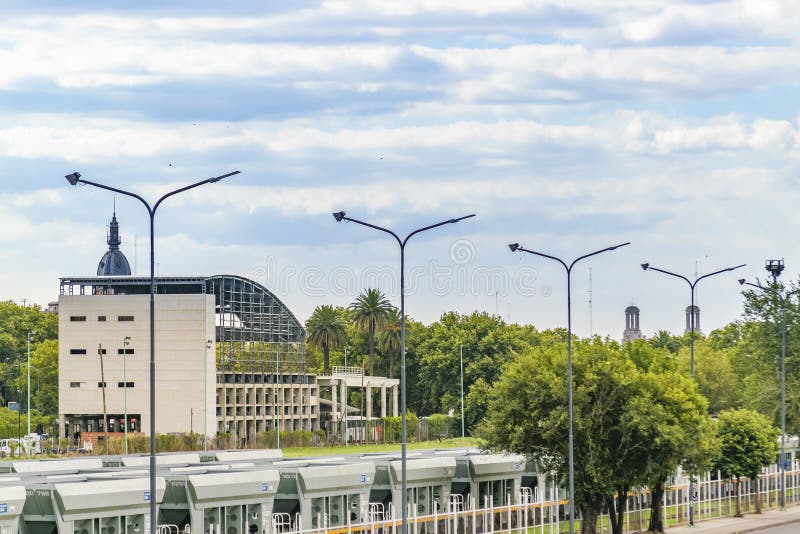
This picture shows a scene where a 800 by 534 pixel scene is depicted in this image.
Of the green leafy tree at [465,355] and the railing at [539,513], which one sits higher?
the green leafy tree at [465,355]

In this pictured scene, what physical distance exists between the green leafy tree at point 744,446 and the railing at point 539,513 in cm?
113

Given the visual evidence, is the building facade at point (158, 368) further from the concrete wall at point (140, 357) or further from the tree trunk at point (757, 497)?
the tree trunk at point (757, 497)

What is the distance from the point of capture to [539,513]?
63062 mm

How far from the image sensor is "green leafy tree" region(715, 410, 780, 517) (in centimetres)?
7062

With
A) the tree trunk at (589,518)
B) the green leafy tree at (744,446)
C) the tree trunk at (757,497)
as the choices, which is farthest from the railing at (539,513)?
the tree trunk at (589,518)

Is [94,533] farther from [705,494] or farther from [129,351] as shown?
[129,351]

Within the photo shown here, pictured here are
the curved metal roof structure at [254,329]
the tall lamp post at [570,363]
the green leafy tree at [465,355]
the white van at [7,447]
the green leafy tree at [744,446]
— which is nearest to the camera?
the tall lamp post at [570,363]

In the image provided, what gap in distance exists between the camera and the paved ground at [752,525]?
2435 inches

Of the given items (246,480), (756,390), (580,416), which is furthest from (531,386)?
(756,390)

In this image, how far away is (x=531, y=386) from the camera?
5494 cm

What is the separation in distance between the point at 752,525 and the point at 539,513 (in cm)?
1049

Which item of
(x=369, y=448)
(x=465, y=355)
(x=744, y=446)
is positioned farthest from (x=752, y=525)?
(x=465, y=355)

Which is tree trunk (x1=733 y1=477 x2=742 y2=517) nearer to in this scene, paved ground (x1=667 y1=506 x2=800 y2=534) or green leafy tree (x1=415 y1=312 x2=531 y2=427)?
paved ground (x1=667 y1=506 x2=800 y2=534)

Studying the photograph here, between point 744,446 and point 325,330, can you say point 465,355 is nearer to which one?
point 325,330
